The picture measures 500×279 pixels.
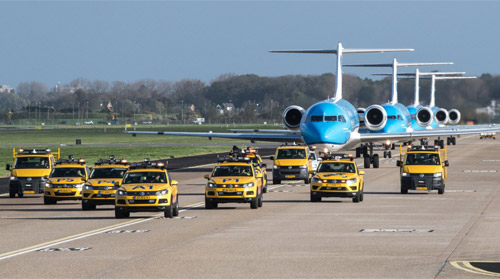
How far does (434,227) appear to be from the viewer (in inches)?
1165

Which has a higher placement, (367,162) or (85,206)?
(367,162)

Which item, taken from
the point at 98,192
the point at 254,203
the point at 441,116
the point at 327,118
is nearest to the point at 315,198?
the point at 254,203

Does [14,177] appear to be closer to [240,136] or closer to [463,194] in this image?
[463,194]

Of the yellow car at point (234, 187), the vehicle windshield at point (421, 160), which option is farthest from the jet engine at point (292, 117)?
the yellow car at point (234, 187)

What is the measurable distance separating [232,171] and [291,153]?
15636 mm

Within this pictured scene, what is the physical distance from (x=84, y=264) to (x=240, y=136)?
159ft

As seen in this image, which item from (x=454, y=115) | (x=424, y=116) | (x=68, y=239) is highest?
(x=454, y=115)

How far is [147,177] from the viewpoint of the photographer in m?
34.2

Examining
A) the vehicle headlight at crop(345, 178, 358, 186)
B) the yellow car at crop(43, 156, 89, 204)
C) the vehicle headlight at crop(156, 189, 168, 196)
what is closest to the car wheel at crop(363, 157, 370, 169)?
the vehicle headlight at crop(345, 178, 358, 186)

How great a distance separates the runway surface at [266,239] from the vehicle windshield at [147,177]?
1265mm

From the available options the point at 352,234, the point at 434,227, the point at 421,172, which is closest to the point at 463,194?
the point at 421,172

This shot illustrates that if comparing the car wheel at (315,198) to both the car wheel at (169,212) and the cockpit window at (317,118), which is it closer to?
the car wheel at (169,212)

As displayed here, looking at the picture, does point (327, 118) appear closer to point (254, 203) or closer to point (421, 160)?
point (421, 160)

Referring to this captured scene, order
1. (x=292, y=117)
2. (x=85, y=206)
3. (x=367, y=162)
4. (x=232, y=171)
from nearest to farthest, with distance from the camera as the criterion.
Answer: (x=85, y=206), (x=232, y=171), (x=292, y=117), (x=367, y=162)
